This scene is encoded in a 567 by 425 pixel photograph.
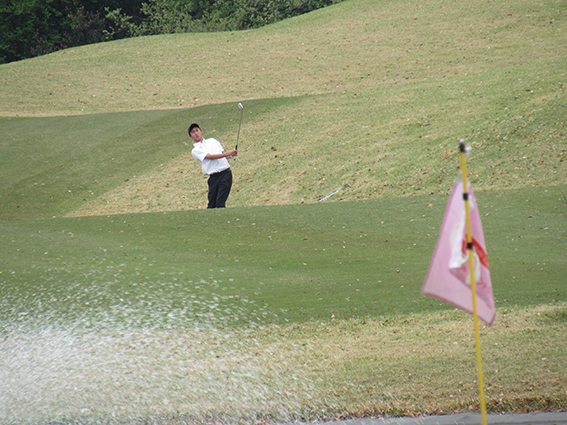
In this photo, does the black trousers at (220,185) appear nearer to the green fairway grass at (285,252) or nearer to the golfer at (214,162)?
the golfer at (214,162)

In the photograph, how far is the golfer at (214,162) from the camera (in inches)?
409

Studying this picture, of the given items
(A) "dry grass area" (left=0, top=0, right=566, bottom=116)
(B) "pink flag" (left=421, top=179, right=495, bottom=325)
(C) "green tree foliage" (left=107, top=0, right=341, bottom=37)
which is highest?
(C) "green tree foliage" (left=107, top=0, right=341, bottom=37)

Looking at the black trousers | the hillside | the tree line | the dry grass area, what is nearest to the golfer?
the black trousers

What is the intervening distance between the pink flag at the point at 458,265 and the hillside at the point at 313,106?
9.16 m

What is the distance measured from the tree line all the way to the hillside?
1592 cm

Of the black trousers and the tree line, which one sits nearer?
the black trousers

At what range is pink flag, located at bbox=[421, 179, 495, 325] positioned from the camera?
10.2 ft

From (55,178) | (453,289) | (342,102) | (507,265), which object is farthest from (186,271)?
(342,102)

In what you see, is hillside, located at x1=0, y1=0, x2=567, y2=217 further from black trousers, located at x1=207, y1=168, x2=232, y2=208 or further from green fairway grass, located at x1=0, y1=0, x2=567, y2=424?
black trousers, located at x1=207, y1=168, x2=232, y2=208

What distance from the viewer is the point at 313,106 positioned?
2002 centimetres

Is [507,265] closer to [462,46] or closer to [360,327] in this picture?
[360,327]

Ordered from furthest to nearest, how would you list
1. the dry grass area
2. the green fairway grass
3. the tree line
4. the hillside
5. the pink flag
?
the tree line < the dry grass area < the hillside < the green fairway grass < the pink flag

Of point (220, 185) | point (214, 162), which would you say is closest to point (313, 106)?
point (220, 185)

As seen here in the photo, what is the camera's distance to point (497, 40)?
25.8m
